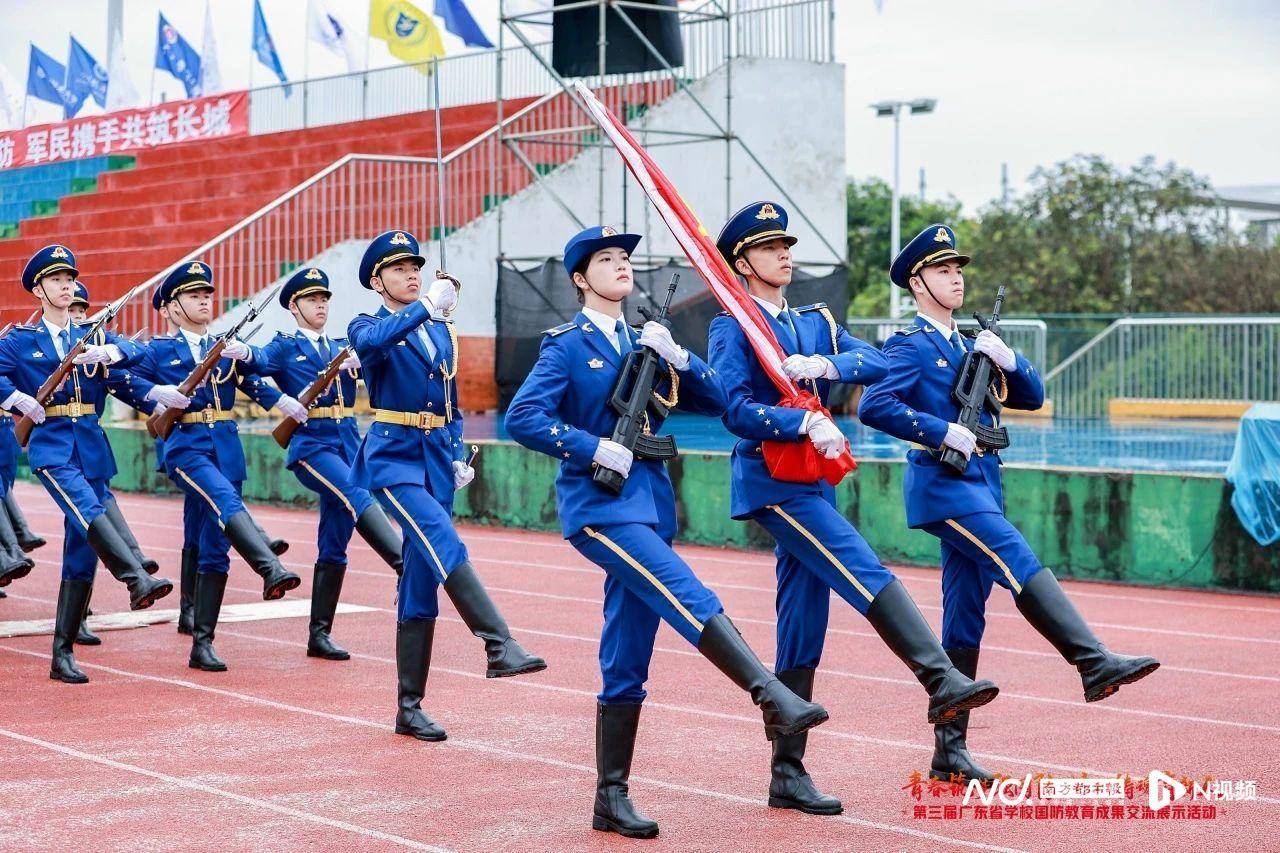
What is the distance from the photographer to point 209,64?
112ft

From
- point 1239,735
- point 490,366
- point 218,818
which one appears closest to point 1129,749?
point 1239,735

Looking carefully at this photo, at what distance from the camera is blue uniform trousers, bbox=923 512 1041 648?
19.4 ft

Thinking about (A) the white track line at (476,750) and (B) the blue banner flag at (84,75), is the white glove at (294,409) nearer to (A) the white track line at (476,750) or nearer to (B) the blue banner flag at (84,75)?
(A) the white track line at (476,750)

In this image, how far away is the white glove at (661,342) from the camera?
5.47 meters

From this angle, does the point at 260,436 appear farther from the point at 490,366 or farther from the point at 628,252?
the point at 628,252

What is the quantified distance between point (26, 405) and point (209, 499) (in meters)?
1.04

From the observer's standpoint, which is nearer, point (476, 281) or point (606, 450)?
point (606, 450)

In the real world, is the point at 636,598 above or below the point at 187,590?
above

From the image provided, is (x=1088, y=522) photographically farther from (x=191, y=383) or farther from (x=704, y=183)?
(x=704, y=183)

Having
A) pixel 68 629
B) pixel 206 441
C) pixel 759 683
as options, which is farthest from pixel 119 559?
pixel 759 683

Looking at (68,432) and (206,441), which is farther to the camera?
(206,441)

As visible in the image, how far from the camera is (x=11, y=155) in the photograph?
31828 millimetres

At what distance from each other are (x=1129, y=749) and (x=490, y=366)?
15.4 meters

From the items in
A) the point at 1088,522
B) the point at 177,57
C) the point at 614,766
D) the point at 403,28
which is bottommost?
the point at 614,766
